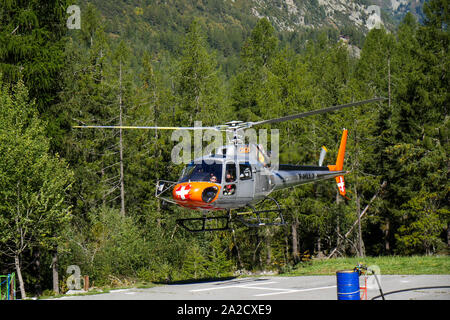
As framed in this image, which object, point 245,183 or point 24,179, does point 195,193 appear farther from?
point 24,179

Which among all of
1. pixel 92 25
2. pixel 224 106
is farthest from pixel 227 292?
pixel 92 25

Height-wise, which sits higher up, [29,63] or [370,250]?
[29,63]

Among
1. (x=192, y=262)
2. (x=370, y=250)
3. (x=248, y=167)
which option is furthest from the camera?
(x=370, y=250)

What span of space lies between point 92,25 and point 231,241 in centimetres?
2671

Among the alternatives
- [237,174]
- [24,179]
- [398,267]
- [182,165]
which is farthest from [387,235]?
[24,179]

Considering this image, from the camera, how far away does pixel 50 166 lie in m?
19.5

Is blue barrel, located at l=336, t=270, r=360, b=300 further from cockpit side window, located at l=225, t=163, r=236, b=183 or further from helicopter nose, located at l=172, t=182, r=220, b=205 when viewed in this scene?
cockpit side window, located at l=225, t=163, r=236, b=183

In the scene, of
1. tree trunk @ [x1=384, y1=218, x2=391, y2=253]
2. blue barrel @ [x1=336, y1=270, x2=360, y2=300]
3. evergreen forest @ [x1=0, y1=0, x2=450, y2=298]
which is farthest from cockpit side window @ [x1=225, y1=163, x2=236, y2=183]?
tree trunk @ [x1=384, y1=218, x2=391, y2=253]

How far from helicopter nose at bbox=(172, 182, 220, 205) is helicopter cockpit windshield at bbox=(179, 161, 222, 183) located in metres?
0.22

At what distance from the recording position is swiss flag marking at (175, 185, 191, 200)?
12.9 metres

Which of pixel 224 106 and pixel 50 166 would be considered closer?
pixel 50 166
